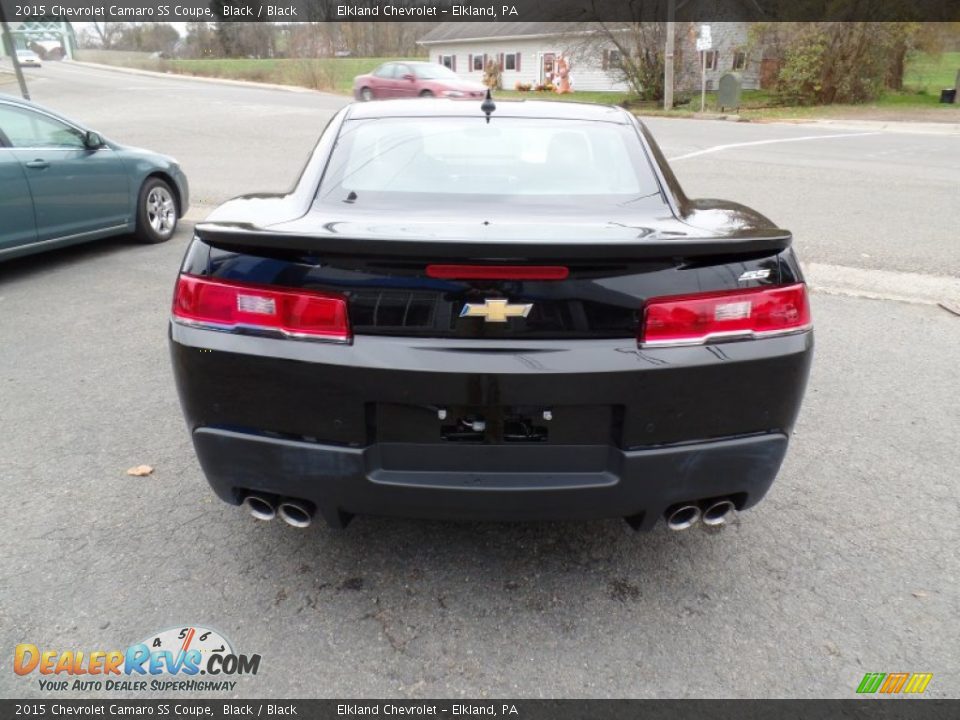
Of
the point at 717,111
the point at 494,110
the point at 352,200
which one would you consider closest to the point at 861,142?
the point at 717,111

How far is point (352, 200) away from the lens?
2717 mm

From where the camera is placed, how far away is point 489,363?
6.97 feet

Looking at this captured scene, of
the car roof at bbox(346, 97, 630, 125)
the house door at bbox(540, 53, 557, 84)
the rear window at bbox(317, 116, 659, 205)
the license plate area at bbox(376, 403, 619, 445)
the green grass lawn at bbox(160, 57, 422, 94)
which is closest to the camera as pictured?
the license plate area at bbox(376, 403, 619, 445)

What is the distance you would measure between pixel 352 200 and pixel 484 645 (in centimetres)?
158

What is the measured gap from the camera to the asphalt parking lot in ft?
7.49

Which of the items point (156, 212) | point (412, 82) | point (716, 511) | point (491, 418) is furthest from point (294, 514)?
point (412, 82)

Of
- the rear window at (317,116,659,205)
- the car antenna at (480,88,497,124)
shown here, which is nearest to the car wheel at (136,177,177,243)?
the rear window at (317,116,659,205)

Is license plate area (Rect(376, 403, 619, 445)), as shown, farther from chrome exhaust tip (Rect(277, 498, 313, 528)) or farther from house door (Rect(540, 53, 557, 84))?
house door (Rect(540, 53, 557, 84))

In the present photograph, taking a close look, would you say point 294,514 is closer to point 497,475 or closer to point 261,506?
point 261,506

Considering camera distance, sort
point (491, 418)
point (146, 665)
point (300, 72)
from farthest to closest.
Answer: point (300, 72)
point (146, 665)
point (491, 418)

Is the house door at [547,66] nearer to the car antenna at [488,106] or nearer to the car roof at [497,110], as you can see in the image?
the car roof at [497,110]

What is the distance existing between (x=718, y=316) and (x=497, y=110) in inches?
69.5

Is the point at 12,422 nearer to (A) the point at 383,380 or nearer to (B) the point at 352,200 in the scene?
(B) the point at 352,200
